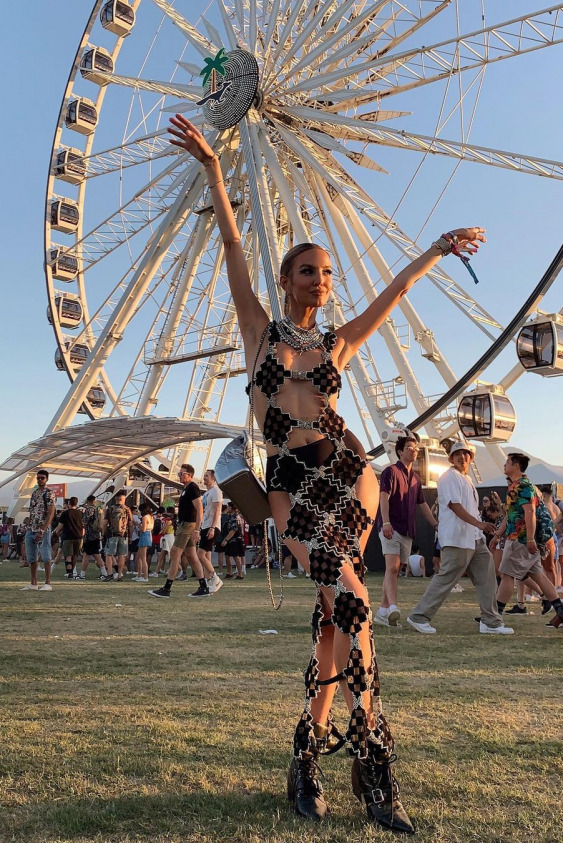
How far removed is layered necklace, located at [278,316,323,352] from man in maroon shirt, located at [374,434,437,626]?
522cm

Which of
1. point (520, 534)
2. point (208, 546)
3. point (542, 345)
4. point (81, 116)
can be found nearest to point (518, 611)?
point (520, 534)

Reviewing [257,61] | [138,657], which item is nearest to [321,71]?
[257,61]

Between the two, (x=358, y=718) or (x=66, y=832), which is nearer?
(x=66, y=832)

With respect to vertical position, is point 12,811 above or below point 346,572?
below

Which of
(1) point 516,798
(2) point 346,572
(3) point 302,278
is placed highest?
(3) point 302,278

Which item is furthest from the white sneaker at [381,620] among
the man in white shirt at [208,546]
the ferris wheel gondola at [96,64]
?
the ferris wheel gondola at [96,64]

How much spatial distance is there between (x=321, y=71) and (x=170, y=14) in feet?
21.1

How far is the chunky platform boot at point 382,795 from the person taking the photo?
7.80 ft

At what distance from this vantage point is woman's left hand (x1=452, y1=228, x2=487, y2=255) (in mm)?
3488

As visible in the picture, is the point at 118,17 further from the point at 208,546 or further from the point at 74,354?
the point at 208,546

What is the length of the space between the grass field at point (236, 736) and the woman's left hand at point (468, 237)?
2.12m

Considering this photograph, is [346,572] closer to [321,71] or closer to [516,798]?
[516,798]

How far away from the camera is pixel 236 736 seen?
3.46 meters

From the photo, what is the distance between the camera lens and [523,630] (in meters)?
7.79
